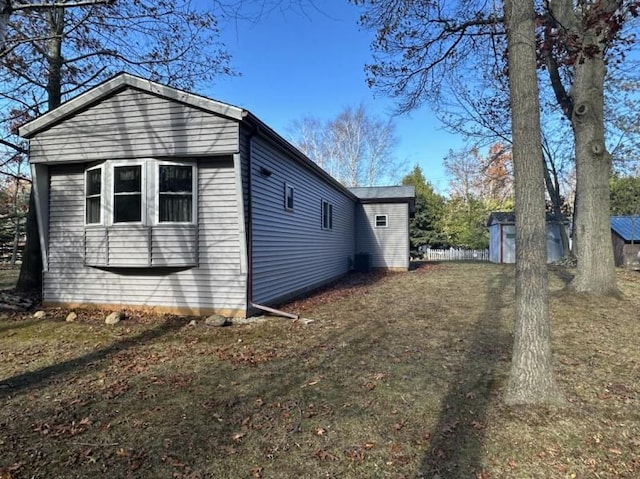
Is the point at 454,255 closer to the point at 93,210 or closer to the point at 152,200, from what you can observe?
the point at 152,200

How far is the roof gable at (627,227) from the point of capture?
20536 mm

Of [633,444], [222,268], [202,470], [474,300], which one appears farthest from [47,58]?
[633,444]

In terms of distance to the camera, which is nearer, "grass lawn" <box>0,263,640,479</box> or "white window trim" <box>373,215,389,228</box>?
"grass lawn" <box>0,263,640,479</box>

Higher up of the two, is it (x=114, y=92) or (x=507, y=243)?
(x=114, y=92)

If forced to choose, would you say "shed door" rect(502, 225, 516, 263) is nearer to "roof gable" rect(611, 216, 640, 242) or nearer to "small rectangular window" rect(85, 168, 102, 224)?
"roof gable" rect(611, 216, 640, 242)

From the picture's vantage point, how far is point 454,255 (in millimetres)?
29750

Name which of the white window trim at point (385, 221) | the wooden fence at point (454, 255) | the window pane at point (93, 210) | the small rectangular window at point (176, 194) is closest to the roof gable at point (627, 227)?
the wooden fence at point (454, 255)

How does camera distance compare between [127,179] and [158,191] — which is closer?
[158,191]

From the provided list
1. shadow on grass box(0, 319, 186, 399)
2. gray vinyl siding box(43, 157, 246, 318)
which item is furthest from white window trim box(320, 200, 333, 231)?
shadow on grass box(0, 319, 186, 399)

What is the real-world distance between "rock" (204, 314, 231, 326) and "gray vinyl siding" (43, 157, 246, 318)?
41cm

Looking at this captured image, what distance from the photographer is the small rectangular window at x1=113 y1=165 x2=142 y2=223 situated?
7383 mm

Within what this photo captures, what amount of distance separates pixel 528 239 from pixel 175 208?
19.5 ft

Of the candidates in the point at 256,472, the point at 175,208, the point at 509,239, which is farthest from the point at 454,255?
the point at 256,472

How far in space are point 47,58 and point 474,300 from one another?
11730 millimetres
